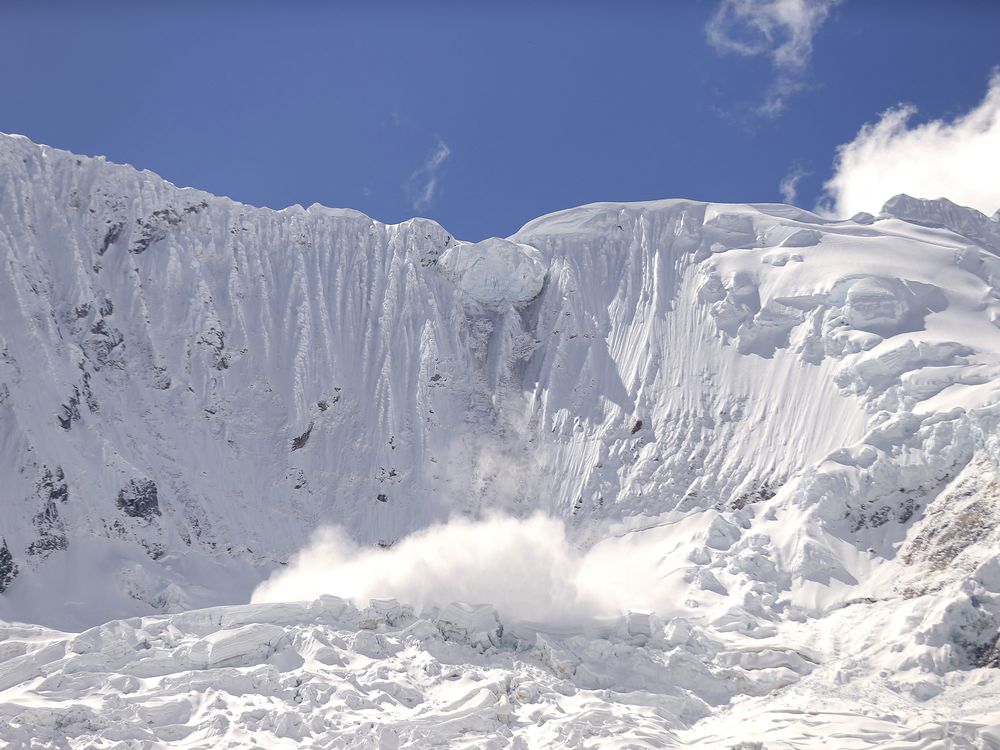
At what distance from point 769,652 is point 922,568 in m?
12.2

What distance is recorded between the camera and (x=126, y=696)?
56594 millimetres

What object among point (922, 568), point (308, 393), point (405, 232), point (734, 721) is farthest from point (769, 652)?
point (405, 232)

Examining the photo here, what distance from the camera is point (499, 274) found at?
334 feet

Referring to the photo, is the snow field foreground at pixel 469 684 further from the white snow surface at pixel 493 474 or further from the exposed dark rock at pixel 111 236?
the exposed dark rock at pixel 111 236

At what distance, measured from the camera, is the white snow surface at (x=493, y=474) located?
58.2m

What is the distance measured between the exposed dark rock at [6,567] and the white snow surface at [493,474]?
0.66 feet

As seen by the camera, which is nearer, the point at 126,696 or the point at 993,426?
the point at 126,696

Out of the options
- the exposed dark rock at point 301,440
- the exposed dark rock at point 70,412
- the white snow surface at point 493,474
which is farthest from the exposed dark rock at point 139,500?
the exposed dark rock at point 301,440

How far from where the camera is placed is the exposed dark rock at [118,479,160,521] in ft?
249

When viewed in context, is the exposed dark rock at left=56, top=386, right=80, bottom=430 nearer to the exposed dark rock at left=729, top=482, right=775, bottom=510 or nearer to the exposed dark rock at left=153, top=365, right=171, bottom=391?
the exposed dark rock at left=153, top=365, right=171, bottom=391

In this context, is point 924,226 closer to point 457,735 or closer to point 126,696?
point 457,735

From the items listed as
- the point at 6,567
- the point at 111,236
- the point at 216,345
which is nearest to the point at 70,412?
the point at 6,567

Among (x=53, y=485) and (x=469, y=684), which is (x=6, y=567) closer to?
(x=53, y=485)

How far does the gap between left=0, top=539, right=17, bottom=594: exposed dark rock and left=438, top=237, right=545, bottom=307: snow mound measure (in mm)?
47086
